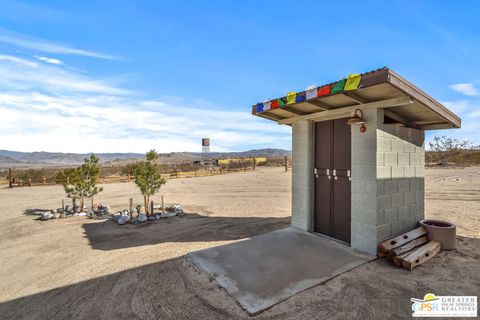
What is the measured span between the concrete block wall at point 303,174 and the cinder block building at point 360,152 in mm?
22

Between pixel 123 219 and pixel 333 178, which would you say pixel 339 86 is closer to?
pixel 333 178

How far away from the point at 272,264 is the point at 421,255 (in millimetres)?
2442

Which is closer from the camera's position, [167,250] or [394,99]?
[394,99]

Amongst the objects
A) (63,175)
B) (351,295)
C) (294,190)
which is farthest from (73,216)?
(351,295)

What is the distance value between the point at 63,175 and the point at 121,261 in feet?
22.7

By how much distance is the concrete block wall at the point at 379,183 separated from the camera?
4238mm

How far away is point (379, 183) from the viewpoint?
4238 millimetres

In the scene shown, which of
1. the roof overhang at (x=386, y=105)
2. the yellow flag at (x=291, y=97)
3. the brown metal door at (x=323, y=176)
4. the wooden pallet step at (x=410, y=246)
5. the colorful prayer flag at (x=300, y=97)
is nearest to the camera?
the roof overhang at (x=386, y=105)

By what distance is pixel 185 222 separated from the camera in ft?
24.6

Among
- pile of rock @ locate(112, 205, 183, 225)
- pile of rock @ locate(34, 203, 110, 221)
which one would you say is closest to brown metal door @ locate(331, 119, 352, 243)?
pile of rock @ locate(112, 205, 183, 225)

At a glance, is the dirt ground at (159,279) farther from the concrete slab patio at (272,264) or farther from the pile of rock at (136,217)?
the pile of rock at (136,217)

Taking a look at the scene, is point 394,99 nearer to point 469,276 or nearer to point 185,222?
point 469,276

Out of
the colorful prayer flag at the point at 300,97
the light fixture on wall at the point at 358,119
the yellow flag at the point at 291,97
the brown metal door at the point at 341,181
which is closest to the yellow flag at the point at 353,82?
the light fixture on wall at the point at 358,119

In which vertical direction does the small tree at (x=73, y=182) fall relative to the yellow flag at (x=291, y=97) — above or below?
below
